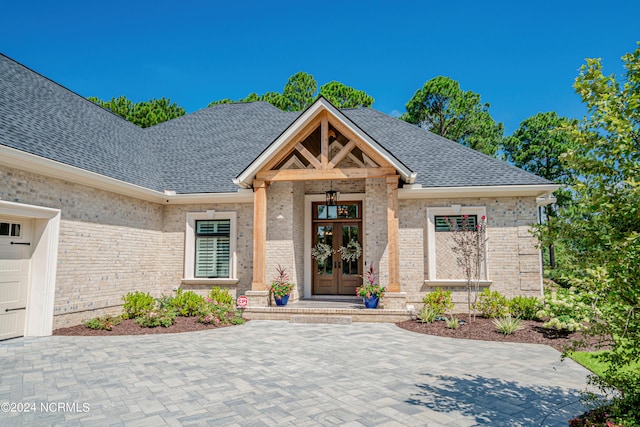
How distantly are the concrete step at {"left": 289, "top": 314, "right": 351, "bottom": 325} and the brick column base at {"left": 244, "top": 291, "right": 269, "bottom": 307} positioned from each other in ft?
3.14

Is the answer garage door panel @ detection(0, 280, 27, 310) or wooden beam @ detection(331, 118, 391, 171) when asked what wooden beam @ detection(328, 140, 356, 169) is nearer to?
wooden beam @ detection(331, 118, 391, 171)

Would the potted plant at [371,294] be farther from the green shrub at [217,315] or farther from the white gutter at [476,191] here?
the green shrub at [217,315]

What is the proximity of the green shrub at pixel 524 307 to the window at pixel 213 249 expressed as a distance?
27.7 feet

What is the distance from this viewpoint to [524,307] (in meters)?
10.6

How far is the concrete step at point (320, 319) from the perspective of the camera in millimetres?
10469

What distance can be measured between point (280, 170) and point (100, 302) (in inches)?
232

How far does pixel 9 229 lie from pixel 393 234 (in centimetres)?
893

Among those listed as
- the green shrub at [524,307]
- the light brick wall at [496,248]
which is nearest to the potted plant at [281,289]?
the light brick wall at [496,248]

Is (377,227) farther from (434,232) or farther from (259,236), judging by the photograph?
(259,236)

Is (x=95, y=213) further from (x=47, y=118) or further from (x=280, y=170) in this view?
(x=280, y=170)

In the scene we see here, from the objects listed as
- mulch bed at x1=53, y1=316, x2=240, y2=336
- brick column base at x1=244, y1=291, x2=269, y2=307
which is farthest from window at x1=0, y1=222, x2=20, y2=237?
brick column base at x1=244, y1=291, x2=269, y2=307

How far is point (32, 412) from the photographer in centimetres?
446

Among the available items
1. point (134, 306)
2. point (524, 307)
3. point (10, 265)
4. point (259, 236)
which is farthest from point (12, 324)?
point (524, 307)

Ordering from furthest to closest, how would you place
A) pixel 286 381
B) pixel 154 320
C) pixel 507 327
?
pixel 154 320 → pixel 507 327 → pixel 286 381
